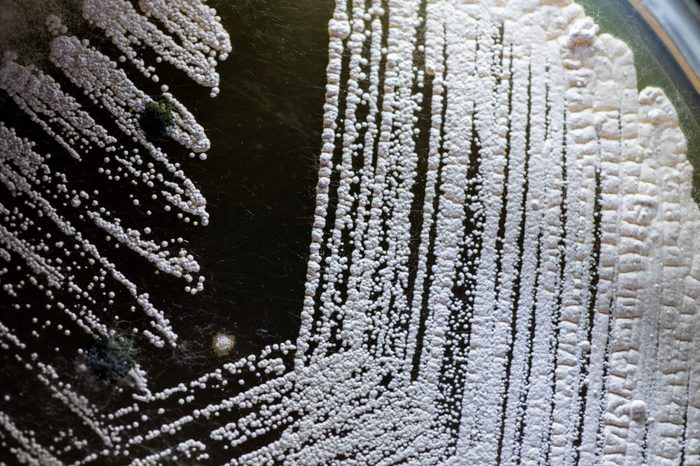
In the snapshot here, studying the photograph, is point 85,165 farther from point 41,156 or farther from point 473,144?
point 473,144

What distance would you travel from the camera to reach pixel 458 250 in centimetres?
58

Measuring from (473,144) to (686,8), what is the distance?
0.26 metres

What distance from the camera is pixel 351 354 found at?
57 cm

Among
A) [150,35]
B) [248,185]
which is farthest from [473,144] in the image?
[150,35]

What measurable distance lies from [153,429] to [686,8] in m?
0.66

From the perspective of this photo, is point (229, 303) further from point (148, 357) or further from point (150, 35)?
point (150, 35)

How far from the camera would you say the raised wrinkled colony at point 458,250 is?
21.9 inches

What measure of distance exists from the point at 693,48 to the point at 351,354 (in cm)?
45

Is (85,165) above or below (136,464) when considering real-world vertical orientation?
above

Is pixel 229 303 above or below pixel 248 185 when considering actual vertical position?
below

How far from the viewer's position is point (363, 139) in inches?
22.5

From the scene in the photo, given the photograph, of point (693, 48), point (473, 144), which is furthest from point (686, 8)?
point (473, 144)

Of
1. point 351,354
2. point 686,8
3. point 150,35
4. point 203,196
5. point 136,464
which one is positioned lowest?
point 136,464

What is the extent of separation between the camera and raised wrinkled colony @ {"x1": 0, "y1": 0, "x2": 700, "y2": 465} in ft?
1.82
